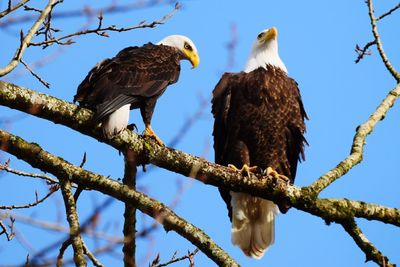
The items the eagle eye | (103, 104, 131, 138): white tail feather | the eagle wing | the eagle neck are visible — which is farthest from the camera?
the eagle eye

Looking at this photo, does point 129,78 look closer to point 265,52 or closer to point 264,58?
point 264,58

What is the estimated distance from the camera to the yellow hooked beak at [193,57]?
6016 mm

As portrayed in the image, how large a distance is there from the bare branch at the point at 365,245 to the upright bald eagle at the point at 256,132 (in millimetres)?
1690

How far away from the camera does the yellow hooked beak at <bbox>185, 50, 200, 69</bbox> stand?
602 cm

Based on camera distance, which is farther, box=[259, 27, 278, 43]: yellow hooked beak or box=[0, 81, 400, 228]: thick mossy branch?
box=[259, 27, 278, 43]: yellow hooked beak

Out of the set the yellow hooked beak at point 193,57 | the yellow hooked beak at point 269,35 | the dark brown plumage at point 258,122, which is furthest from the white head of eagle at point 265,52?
the yellow hooked beak at point 193,57

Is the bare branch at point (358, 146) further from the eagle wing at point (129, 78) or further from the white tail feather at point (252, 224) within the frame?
the white tail feather at point (252, 224)

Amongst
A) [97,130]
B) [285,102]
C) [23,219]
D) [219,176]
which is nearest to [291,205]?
[219,176]

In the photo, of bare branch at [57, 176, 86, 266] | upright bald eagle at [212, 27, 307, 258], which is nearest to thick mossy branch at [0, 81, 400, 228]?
bare branch at [57, 176, 86, 266]

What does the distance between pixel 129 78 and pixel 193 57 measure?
1.61 metres

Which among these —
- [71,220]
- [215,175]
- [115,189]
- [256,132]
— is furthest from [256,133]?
[71,220]

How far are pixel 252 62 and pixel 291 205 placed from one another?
8.21ft

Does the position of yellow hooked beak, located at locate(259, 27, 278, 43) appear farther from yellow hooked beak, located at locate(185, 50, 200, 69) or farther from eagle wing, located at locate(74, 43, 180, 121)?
eagle wing, located at locate(74, 43, 180, 121)

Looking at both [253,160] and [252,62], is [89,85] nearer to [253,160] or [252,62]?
[253,160]
